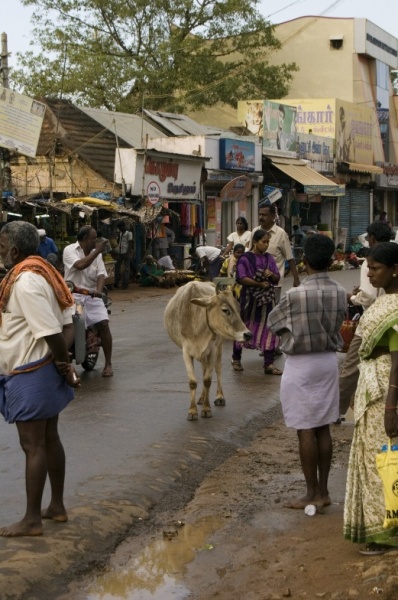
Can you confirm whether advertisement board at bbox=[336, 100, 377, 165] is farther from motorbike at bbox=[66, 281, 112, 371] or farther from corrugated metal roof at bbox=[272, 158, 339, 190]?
motorbike at bbox=[66, 281, 112, 371]

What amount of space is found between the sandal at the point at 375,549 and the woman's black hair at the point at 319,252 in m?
1.78

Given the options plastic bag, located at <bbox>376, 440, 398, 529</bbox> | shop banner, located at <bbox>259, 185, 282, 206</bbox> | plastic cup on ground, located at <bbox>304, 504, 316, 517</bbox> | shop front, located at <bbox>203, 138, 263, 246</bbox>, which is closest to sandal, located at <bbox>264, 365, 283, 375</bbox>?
plastic cup on ground, located at <bbox>304, 504, 316, 517</bbox>

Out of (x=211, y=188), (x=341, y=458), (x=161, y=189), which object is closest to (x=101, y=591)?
(x=341, y=458)

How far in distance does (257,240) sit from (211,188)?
64.2 ft

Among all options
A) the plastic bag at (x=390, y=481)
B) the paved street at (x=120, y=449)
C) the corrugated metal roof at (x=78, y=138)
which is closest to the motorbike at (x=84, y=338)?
the paved street at (x=120, y=449)

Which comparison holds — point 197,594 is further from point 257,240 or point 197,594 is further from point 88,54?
point 88,54

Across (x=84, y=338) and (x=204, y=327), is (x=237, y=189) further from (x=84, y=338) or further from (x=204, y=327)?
(x=204, y=327)

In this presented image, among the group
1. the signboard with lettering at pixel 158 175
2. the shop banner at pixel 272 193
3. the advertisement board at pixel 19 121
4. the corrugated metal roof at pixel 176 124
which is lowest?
the shop banner at pixel 272 193

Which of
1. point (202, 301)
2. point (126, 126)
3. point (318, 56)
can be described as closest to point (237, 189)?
point (126, 126)

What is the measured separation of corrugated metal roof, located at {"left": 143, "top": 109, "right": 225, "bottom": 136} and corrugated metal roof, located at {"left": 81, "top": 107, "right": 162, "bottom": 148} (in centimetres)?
39

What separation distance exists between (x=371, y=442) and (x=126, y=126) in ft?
82.9

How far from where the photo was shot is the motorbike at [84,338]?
9398 millimetres

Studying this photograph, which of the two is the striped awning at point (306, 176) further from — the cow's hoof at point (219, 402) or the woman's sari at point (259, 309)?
the cow's hoof at point (219, 402)

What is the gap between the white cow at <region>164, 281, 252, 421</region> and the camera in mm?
8938
